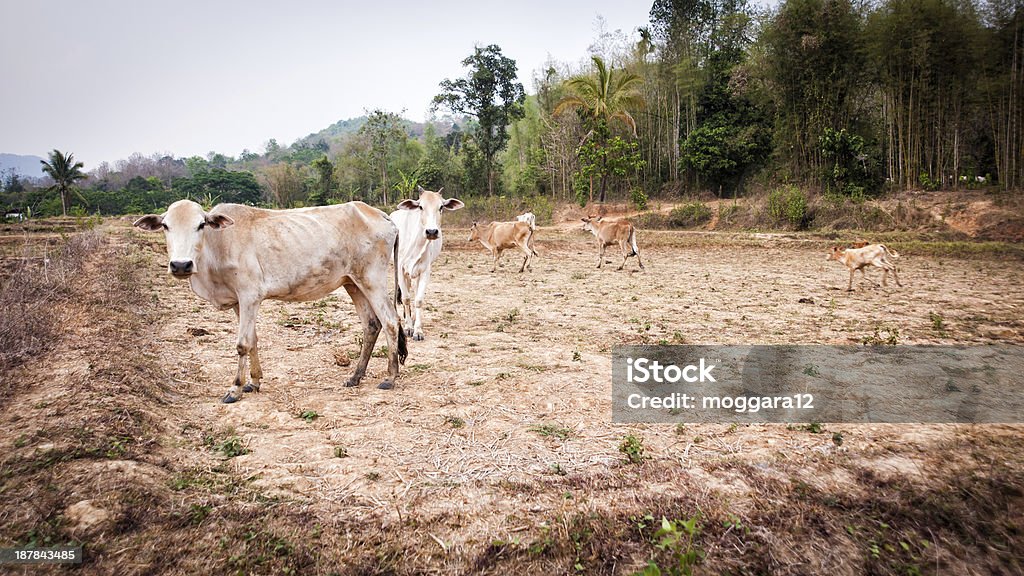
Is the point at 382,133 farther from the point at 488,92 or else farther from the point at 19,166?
the point at 19,166

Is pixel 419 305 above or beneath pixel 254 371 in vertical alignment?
above

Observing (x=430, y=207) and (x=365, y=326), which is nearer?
(x=365, y=326)

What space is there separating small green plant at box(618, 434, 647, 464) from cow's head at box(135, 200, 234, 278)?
3742mm

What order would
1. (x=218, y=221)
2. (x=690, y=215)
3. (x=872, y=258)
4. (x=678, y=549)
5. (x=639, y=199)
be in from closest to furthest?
1. (x=678, y=549)
2. (x=218, y=221)
3. (x=872, y=258)
4. (x=690, y=215)
5. (x=639, y=199)

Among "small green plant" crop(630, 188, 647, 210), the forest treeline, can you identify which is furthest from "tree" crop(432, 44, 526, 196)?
"small green plant" crop(630, 188, 647, 210)

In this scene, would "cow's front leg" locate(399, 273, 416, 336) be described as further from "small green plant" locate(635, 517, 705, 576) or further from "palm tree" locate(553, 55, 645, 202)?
"palm tree" locate(553, 55, 645, 202)

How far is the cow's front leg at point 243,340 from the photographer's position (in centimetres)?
442

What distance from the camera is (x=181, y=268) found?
13.0ft

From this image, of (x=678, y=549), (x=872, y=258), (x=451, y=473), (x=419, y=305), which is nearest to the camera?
(x=678, y=549)

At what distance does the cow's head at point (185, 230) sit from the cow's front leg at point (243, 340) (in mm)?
537

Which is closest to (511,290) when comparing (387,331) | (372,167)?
(387,331)

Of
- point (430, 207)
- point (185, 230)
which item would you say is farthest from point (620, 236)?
point (185, 230)

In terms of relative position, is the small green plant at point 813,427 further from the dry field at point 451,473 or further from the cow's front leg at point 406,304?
the cow's front leg at point 406,304

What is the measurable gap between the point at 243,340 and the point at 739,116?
2937cm
